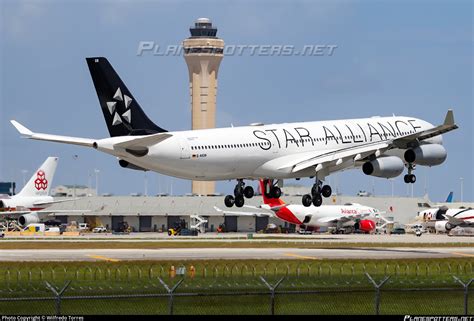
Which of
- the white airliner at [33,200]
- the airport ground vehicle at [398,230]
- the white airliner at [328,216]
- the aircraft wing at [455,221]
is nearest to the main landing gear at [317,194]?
the aircraft wing at [455,221]

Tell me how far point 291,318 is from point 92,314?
8017 mm

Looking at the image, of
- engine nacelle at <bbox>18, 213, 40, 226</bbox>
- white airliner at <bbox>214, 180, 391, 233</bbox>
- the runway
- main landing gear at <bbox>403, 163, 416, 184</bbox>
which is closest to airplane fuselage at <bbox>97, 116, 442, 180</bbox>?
main landing gear at <bbox>403, 163, 416, 184</bbox>

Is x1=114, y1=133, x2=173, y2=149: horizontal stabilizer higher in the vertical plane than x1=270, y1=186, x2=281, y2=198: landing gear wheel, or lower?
higher

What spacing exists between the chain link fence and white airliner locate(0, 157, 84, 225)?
85352 millimetres

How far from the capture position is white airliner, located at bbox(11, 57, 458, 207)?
84500 millimetres

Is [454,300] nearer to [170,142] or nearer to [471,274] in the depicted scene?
[471,274]

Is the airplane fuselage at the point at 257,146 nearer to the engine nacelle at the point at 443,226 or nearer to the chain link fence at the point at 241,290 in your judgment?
the chain link fence at the point at 241,290

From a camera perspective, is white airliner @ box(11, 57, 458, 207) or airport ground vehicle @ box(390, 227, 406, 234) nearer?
white airliner @ box(11, 57, 458, 207)

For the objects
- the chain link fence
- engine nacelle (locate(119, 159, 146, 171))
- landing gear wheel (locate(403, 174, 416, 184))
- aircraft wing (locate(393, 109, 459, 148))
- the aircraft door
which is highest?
aircraft wing (locate(393, 109, 459, 148))

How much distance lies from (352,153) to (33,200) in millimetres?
72541

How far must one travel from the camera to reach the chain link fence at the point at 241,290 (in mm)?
44250

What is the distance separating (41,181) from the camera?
16162cm

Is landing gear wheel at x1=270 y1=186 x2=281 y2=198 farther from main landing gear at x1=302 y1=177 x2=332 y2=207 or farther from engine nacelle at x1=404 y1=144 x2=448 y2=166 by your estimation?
engine nacelle at x1=404 y1=144 x2=448 y2=166

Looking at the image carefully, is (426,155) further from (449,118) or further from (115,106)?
(115,106)
